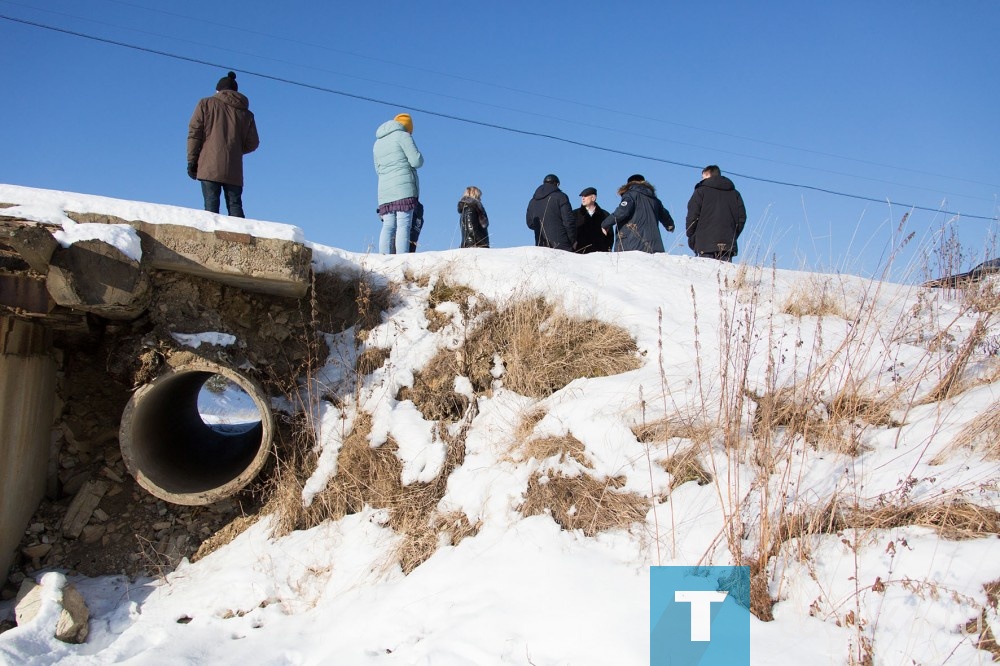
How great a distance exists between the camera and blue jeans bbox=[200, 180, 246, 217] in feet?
18.4

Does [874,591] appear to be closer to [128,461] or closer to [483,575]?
[483,575]

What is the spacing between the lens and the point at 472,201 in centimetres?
720

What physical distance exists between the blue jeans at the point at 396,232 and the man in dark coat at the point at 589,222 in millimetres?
2293

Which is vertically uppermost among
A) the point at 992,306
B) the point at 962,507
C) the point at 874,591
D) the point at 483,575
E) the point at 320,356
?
the point at 992,306

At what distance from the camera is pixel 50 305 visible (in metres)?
3.75

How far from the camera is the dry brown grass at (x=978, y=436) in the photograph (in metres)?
3.04

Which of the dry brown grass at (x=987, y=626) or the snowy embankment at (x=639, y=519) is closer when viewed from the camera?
the dry brown grass at (x=987, y=626)

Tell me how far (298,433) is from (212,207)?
2.55 metres

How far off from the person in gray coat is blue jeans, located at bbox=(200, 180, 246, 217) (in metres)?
1.36

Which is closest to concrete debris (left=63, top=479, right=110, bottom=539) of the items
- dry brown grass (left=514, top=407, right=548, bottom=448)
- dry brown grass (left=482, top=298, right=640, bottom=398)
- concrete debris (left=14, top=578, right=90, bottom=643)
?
concrete debris (left=14, top=578, right=90, bottom=643)

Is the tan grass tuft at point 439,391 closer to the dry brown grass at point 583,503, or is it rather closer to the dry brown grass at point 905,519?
the dry brown grass at point 583,503

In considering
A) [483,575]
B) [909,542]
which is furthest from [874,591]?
[483,575]

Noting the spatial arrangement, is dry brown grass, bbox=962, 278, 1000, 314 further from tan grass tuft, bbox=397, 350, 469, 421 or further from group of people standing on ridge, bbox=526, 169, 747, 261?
tan grass tuft, bbox=397, 350, 469, 421

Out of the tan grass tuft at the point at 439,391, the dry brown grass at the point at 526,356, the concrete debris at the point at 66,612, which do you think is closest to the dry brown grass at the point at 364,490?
the tan grass tuft at the point at 439,391
